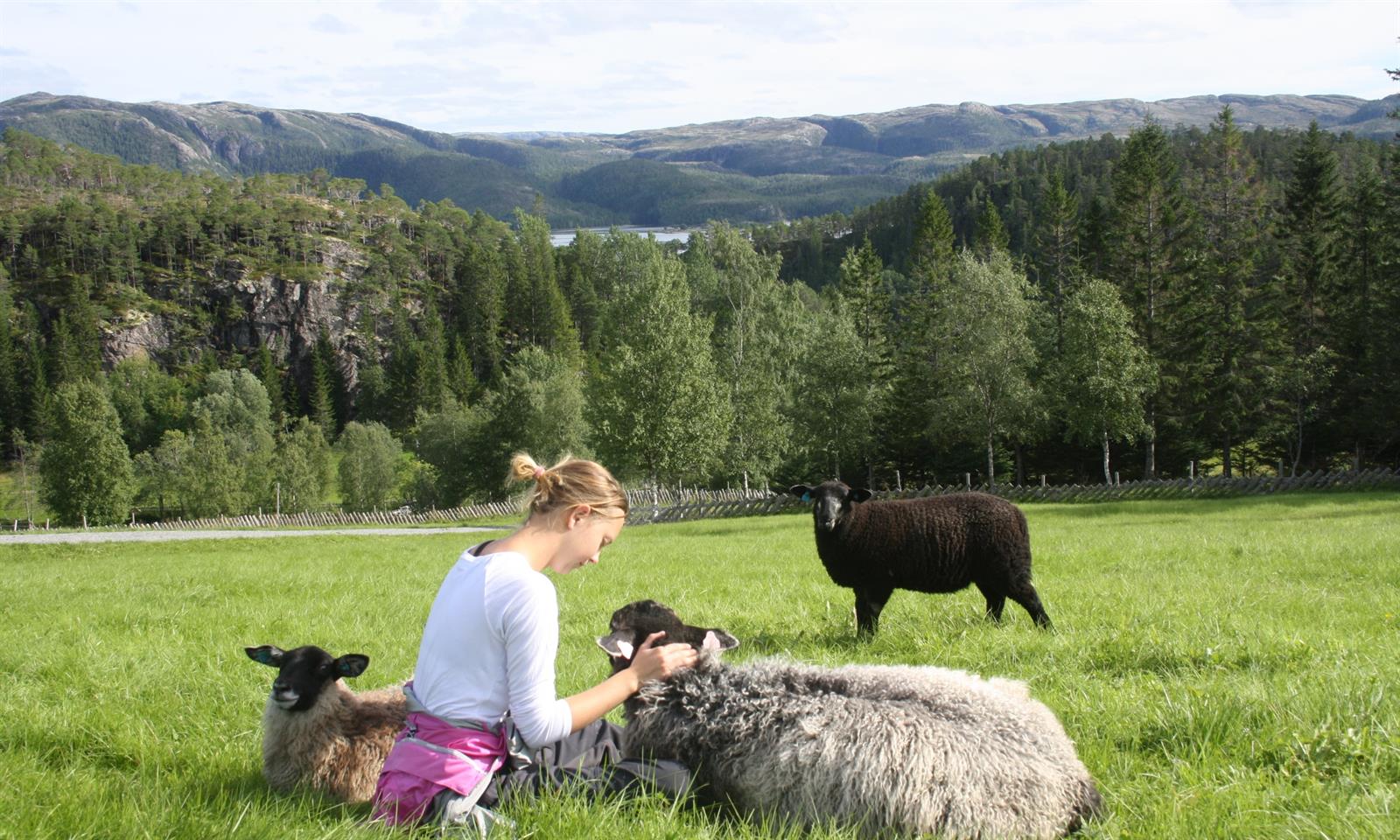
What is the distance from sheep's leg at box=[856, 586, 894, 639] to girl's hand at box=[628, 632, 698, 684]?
16.0 ft

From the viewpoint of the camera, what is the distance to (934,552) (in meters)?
10.2

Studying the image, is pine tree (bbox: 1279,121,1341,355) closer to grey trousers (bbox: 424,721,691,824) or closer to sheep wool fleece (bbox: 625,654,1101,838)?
sheep wool fleece (bbox: 625,654,1101,838)

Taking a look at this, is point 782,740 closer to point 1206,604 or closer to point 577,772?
point 577,772

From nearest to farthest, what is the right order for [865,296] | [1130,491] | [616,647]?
1. [616,647]
2. [1130,491]
3. [865,296]

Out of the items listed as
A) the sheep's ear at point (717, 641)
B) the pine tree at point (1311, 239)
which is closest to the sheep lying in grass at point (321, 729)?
the sheep's ear at point (717, 641)

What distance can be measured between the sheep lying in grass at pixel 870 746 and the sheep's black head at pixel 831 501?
212 inches

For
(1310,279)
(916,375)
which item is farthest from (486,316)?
(1310,279)

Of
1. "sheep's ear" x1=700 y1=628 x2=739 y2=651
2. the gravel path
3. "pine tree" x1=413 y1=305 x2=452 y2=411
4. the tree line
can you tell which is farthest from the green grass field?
"pine tree" x1=413 y1=305 x2=452 y2=411

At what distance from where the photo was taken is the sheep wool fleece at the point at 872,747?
14.1 feet

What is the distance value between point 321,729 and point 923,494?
175 ft

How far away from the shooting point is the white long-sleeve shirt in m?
4.14

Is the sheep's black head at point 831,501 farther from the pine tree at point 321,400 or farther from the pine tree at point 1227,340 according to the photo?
the pine tree at point 321,400

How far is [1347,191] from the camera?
8950 cm

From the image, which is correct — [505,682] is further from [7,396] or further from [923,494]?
[7,396]
